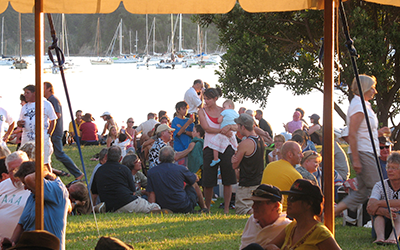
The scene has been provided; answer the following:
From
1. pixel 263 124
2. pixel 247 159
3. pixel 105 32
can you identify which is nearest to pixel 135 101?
pixel 263 124

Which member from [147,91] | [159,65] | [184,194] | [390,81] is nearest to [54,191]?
[184,194]

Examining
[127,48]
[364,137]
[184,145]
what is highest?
[127,48]

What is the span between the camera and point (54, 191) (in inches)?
165

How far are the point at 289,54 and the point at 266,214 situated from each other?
39.6 ft

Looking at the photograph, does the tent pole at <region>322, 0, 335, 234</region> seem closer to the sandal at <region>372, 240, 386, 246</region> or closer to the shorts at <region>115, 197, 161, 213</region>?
the sandal at <region>372, 240, 386, 246</region>

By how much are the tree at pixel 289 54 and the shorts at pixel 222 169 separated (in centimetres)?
613

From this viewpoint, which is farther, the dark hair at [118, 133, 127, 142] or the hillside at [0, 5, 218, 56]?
the hillside at [0, 5, 218, 56]

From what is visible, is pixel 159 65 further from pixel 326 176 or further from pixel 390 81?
pixel 326 176

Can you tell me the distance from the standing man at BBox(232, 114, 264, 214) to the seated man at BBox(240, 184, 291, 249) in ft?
11.3

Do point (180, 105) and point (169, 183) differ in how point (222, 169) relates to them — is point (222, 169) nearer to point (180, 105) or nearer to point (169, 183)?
point (169, 183)

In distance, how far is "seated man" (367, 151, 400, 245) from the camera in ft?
19.0

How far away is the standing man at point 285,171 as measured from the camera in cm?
595

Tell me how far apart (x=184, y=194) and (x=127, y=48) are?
9233 cm

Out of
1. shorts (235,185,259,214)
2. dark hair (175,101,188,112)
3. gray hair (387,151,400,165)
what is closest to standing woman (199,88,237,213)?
shorts (235,185,259,214)
